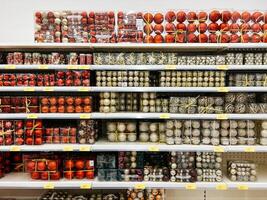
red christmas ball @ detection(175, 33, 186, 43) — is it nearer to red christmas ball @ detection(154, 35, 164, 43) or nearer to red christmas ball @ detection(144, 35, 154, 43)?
Result: red christmas ball @ detection(154, 35, 164, 43)

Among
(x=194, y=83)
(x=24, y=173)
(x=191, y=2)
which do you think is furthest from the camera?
(x=191, y=2)

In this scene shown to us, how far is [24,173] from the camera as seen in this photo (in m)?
3.25

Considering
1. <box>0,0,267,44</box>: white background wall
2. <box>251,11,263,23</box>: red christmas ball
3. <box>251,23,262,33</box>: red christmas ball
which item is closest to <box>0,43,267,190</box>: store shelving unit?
<box>251,23,262,33</box>: red christmas ball

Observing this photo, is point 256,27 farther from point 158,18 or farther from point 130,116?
point 130,116

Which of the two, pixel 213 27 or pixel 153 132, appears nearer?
pixel 213 27

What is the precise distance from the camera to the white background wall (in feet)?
11.7

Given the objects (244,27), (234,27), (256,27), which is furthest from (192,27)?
(256,27)

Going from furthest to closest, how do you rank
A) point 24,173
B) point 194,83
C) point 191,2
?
1. point 191,2
2. point 24,173
3. point 194,83

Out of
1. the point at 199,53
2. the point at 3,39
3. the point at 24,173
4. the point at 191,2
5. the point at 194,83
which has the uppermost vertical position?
the point at 191,2

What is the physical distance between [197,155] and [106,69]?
1333 mm

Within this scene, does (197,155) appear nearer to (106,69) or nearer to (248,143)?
(248,143)

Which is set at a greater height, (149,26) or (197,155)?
(149,26)

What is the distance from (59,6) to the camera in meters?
3.60

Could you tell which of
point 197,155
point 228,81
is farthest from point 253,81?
point 197,155
